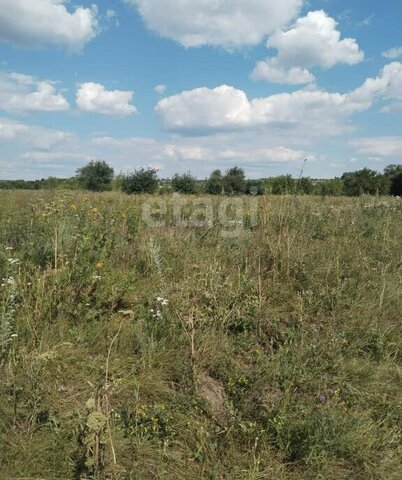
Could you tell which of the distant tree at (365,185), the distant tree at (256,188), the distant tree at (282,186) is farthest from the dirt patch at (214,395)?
the distant tree at (365,185)

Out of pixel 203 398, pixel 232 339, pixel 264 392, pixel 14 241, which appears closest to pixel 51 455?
pixel 203 398

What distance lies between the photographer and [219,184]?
17.2 metres

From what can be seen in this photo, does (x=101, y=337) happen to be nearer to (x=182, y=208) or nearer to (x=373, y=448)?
(x=373, y=448)

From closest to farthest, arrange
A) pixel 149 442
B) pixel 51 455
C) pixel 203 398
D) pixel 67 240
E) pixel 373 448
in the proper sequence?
pixel 51 455 → pixel 149 442 → pixel 373 448 → pixel 203 398 → pixel 67 240

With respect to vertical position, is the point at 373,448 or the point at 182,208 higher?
the point at 182,208

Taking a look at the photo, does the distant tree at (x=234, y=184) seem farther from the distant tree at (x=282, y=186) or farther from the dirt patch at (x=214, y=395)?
the dirt patch at (x=214, y=395)

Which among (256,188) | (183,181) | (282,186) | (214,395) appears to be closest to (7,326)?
(214,395)

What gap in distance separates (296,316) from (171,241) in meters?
1.79

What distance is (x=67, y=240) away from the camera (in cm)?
375

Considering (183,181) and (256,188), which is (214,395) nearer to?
(256,188)

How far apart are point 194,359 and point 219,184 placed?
48.4 ft

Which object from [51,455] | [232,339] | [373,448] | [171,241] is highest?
[171,241]

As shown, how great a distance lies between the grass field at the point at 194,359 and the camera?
7.04 ft

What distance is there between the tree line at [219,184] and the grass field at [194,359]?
1388mm
